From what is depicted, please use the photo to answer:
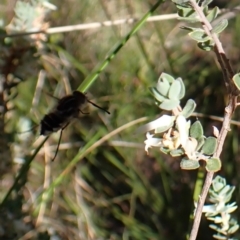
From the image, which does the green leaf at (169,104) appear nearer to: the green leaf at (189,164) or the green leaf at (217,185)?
the green leaf at (189,164)

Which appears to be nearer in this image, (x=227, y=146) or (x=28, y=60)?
(x=28, y=60)

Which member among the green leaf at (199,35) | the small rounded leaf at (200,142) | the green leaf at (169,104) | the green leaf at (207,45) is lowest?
the small rounded leaf at (200,142)

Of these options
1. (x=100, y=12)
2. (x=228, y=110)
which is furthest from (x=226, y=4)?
(x=228, y=110)

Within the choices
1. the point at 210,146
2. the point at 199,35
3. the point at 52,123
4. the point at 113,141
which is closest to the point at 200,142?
the point at 210,146

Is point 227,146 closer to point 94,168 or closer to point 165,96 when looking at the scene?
point 94,168

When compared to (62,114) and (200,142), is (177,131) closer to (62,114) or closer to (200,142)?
Answer: (200,142)

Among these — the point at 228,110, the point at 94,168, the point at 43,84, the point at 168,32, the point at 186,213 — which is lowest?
the point at 186,213

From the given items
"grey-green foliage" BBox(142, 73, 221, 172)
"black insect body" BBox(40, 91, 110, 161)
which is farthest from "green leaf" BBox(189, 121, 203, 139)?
"black insect body" BBox(40, 91, 110, 161)

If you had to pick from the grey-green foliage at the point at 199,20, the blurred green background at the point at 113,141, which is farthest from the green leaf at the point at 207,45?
the blurred green background at the point at 113,141
